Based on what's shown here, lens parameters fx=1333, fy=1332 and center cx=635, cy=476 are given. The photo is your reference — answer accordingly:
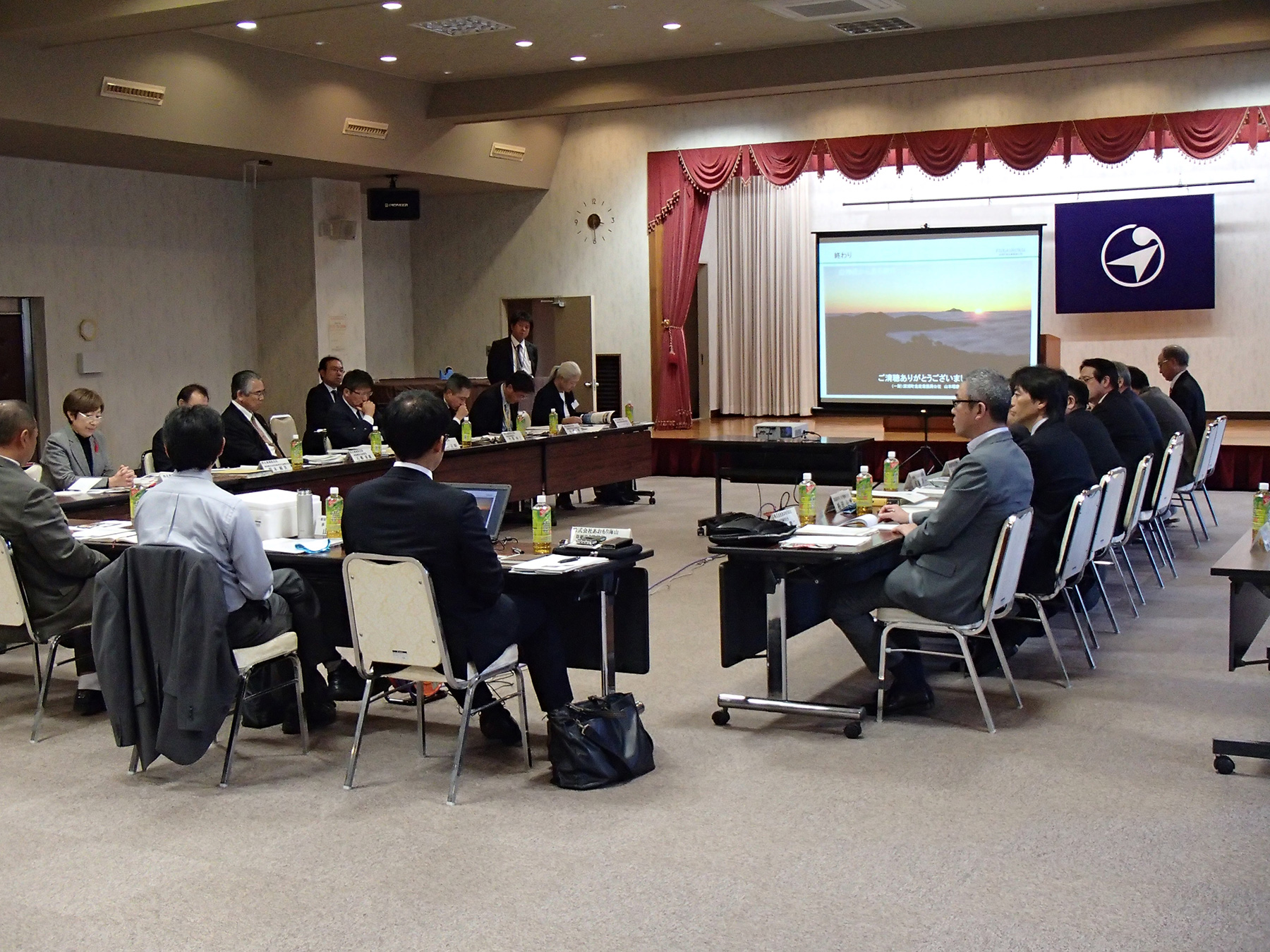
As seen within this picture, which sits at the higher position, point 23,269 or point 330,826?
point 23,269

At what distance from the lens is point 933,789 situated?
13.1 feet

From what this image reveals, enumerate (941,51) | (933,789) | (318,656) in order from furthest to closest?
(941,51)
(318,656)
(933,789)

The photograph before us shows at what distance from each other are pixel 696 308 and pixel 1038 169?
4108 mm

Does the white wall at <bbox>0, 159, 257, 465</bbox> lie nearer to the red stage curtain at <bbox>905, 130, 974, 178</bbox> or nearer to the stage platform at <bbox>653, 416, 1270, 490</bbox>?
the stage platform at <bbox>653, 416, 1270, 490</bbox>

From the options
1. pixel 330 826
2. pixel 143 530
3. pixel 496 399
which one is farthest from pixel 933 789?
pixel 496 399

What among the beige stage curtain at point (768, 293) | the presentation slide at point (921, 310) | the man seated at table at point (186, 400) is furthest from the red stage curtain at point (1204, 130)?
the man seated at table at point (186, 400)

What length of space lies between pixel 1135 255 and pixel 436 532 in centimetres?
1145

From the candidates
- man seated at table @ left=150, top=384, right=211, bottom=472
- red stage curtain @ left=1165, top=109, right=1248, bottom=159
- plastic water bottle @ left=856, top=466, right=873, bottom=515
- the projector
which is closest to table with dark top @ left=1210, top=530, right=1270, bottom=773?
plastic water bottle @ left=856, top=466, right=873, bottom=515

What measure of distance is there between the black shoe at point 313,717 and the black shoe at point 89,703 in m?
0.78

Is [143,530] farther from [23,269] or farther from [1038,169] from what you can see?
[1038,169]

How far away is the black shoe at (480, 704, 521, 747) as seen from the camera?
447cm

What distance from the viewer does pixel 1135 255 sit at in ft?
44.3

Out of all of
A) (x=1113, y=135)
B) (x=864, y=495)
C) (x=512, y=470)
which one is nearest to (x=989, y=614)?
(x=864, y=495)

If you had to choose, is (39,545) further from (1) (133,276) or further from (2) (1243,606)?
(1) (133,276)
